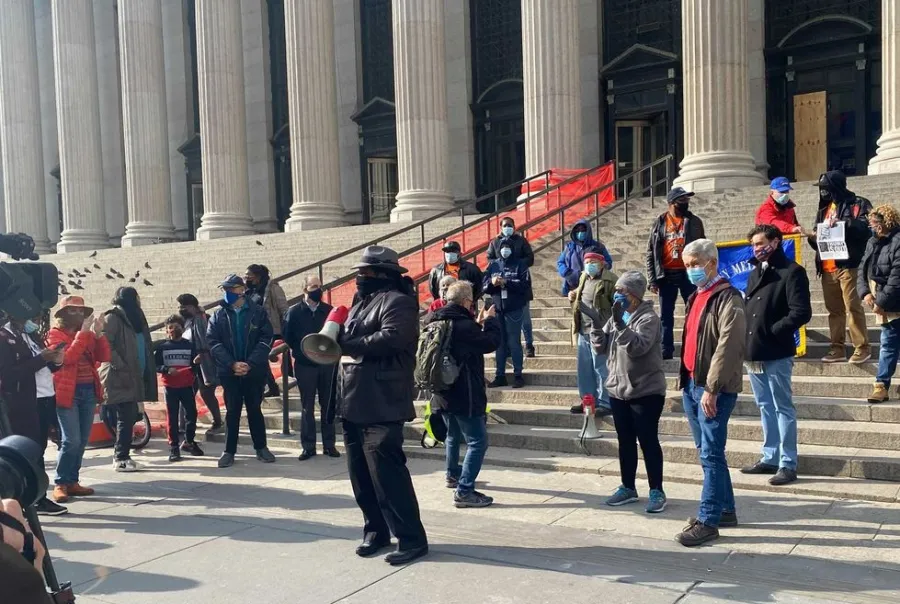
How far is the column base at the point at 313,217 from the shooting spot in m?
21.8

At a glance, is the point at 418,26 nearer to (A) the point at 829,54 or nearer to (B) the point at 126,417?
(A) the point at 829,54

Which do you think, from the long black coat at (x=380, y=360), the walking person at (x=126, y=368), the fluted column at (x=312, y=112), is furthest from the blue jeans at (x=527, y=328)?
the fluted column at (x=312, y=112)

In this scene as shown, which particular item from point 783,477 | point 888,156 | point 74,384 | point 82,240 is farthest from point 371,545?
point 82,240

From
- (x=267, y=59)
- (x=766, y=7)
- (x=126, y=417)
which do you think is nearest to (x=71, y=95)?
(x=267, y=59)

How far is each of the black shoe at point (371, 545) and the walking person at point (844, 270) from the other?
506 cm

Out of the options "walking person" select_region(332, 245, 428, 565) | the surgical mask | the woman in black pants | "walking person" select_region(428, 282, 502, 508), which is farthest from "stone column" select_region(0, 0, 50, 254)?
the surgical mask

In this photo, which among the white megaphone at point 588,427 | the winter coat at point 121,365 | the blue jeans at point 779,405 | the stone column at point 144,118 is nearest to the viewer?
the blue jeans at point 779,405

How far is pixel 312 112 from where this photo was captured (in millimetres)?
22031

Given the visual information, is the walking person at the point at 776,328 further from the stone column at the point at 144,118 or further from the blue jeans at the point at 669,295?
the stone column at the point at 144,118

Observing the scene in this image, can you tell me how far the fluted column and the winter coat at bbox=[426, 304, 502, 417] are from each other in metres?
15.9

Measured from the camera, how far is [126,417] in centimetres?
840

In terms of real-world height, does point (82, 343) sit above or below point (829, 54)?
below

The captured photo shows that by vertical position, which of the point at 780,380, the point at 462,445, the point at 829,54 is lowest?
the point at 462,445

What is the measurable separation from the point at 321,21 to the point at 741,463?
18.0 m
